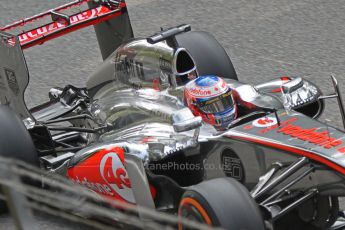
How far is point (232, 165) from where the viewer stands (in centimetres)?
582

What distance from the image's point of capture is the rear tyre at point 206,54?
24.3 ft

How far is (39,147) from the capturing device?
695cm

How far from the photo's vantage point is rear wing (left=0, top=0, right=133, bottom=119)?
22.9ft

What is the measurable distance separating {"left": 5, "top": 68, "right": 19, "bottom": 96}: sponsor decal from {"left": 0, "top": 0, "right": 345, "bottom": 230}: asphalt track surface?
2.24 meters

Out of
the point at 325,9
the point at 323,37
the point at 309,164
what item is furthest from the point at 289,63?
the point at 309,164

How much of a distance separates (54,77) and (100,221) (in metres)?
3.75

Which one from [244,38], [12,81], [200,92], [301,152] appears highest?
[12,81]

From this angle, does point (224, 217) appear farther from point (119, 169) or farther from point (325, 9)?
point (325, 9)

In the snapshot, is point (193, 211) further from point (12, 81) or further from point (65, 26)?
point (65, 26)

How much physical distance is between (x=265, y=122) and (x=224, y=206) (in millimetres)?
951

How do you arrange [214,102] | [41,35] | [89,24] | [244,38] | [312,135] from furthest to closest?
[244,38] < [89,24] < [41,35] < [214,102] < [312,135]

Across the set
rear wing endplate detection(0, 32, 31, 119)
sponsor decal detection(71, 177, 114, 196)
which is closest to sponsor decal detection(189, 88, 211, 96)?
sponsor decal detection(71, 177, 114, 196)

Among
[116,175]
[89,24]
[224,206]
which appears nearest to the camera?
[224,206]

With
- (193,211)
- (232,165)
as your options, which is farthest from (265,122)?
(193,211)
